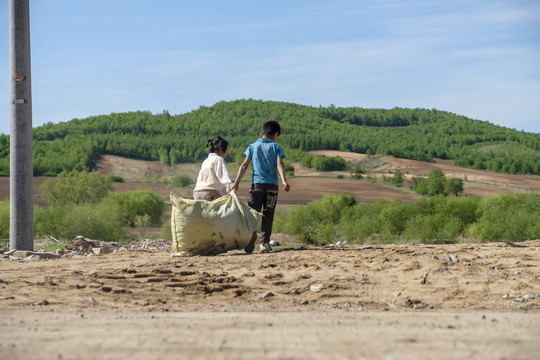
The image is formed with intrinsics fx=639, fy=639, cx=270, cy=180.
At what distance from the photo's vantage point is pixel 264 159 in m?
9.84

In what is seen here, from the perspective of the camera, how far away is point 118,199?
119 feet

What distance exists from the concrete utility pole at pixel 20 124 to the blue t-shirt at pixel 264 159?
4776mm

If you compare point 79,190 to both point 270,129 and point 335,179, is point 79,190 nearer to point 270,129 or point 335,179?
point 335,179

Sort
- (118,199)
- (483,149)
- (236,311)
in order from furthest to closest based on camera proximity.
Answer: (483,149) < (118,199) < (236,311)

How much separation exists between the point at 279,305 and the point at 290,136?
7436 centimetres

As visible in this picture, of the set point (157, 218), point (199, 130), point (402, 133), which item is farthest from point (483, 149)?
point (157, 218)

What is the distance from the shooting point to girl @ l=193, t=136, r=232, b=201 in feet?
32.1

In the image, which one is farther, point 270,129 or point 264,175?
point 270,129


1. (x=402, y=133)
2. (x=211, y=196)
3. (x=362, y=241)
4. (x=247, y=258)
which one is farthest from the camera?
(x=402, y=133)

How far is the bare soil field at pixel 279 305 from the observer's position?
4.07m

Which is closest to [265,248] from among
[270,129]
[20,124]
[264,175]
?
[264,175]

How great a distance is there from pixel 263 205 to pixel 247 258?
3.80 ft

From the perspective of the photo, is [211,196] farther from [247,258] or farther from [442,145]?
[442,145]

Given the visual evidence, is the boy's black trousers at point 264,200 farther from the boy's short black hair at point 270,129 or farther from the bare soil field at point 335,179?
the bare soil field at point 335,179
